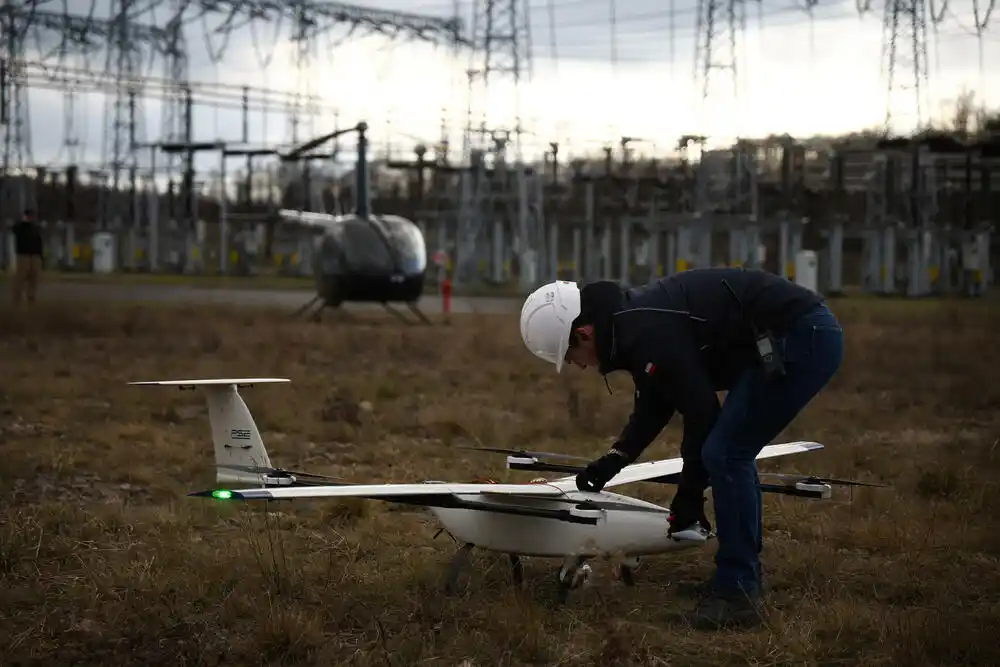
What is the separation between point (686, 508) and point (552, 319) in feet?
4.05

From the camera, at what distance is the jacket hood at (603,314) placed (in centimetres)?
606

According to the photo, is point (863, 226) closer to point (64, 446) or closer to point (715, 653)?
point (64, 446)

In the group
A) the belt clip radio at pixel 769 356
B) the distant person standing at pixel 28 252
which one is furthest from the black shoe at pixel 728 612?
the distant person standing at pixel 28 252

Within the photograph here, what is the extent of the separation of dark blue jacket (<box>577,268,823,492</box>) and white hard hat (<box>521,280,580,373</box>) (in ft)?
0.31

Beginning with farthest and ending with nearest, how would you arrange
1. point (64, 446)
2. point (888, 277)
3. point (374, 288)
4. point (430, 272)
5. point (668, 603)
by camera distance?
point (430, 272), point (888, 277), point (374, 288), point (64, 446), point (668, 603)

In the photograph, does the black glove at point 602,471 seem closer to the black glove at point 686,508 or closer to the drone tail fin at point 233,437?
the black glove at point 686,508

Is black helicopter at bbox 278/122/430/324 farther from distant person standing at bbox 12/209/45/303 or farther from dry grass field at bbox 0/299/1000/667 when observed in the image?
dry grass field at bbox 0/299/1000/667

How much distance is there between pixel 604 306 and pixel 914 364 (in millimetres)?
14305

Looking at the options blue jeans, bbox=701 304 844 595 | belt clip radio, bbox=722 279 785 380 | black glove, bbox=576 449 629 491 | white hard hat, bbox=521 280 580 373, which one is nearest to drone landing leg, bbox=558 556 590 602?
black glove, bbox=576 449 629 491

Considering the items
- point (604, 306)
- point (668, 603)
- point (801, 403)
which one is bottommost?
point (668, 603)

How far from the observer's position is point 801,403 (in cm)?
609

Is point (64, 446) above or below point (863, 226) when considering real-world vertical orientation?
below

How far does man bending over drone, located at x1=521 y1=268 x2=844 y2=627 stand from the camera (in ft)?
19.5

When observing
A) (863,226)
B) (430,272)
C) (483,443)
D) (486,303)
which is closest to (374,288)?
(486,303)
